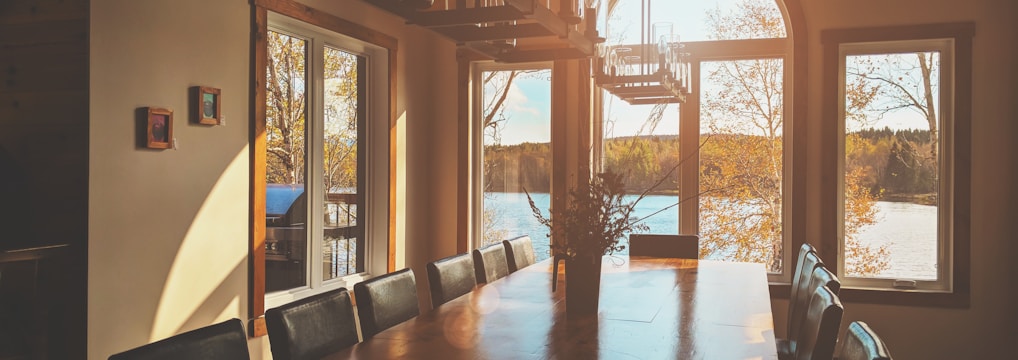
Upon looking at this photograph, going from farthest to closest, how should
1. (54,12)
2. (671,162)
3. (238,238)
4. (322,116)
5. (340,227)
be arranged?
1. (671,162)
2. (340,227)
3. (322,116)
4. (238,238)
5. (54,12)

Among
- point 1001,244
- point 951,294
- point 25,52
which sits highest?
point 25,52

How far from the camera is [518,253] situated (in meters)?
4.41

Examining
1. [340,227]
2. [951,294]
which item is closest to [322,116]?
[340,227]

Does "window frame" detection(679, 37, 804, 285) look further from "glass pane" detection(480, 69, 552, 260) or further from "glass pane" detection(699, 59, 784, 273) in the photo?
"glass pane" detection(480, 69, 552, 260)

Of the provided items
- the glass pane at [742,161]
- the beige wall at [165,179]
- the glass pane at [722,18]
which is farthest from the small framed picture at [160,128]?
the glass pane at [742,161]

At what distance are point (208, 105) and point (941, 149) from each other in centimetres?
447

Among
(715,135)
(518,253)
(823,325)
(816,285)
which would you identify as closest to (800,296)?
(816,285)

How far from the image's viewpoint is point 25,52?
10.1ft

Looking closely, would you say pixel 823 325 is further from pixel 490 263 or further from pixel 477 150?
pixel 477 150

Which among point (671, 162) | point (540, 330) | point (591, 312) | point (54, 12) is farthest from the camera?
point (671, 162)

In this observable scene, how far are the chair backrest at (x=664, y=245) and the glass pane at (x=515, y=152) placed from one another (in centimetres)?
93

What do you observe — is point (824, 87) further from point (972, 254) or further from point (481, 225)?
point (481, 225)

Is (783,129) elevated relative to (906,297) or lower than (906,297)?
elevated

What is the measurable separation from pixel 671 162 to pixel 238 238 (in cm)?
315
